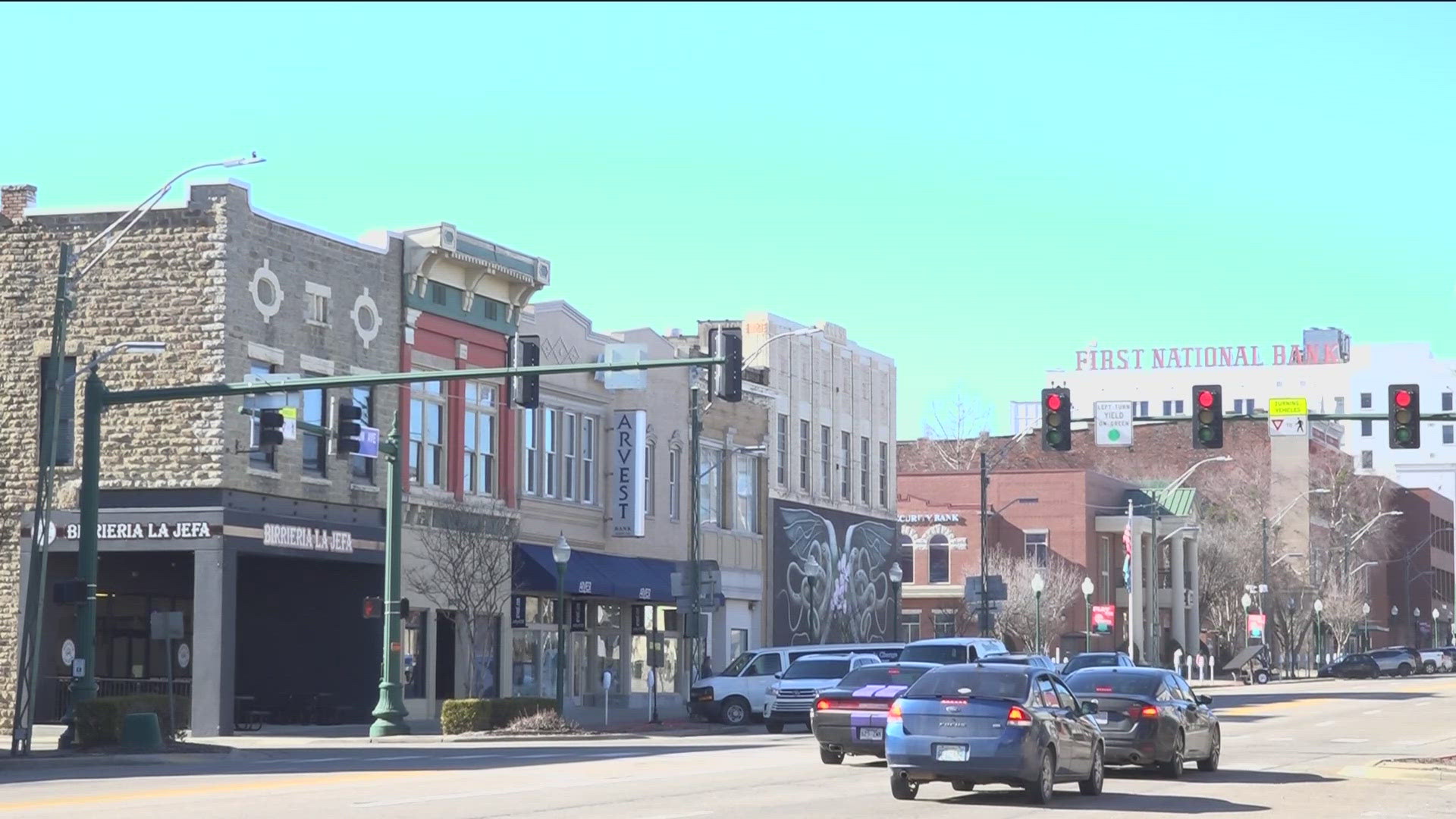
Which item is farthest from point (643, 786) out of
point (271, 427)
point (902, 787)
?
point (271, 427)

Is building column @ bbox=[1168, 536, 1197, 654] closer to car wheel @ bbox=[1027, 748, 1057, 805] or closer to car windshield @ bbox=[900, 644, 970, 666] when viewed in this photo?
car windshield @ bbox=[900, 644, 970, 666]

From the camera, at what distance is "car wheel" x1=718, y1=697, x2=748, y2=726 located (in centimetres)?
4544

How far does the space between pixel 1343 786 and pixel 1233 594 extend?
7732 cm

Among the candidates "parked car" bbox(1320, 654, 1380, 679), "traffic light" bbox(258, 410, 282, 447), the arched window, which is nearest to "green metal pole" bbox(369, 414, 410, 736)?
"traffic light" bbox(258, 410, 282, 447)

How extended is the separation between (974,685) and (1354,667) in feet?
252

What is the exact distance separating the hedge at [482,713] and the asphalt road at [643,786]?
2153mm

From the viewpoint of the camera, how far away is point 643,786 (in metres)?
23.3

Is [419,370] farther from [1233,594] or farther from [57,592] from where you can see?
[1233,594]

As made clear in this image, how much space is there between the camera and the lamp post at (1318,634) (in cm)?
9774

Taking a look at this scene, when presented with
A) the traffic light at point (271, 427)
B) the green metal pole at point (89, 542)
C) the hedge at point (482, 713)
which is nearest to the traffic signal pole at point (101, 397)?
the green metal pole at point (89, 542)

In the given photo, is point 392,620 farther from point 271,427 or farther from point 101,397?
point 101,397

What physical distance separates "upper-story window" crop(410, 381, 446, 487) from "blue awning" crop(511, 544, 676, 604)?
3246 mm

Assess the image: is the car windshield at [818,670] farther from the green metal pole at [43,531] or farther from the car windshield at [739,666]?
the green metal pole at [43,531]

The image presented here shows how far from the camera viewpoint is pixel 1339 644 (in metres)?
113
